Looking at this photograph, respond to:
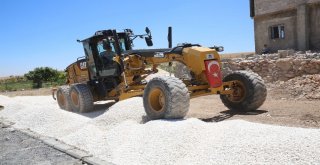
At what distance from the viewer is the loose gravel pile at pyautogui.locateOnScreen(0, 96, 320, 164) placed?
5.02 m

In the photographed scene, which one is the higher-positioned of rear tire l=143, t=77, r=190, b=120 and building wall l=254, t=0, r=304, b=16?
building wall l=254, t=0, r=304, b=16

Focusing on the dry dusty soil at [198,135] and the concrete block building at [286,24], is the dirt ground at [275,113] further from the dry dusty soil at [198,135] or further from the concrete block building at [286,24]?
the concrete block building at [286,24]

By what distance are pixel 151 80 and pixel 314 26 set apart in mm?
12598

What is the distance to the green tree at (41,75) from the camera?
36.8 metres

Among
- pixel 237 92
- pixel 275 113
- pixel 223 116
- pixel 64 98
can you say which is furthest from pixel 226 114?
pixel 64 98

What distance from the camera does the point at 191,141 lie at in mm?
6102

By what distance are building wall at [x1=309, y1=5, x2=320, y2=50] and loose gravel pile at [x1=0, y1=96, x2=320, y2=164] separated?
12.2 metres

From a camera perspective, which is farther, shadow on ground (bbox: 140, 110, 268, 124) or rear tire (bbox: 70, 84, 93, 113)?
rear tire (bbox: 70, 84, 93, 113)

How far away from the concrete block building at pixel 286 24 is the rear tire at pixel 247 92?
10.1m

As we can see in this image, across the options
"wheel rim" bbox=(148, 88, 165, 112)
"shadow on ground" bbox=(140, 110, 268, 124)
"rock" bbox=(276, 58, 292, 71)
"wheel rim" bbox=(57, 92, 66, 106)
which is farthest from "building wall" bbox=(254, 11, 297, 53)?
"wheel rim" bbox=(148, 88, 165, 112)

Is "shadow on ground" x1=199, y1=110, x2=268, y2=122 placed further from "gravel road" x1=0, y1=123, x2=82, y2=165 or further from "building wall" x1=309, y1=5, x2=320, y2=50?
"building wall" x1=309, y1=5, x2=320, y2=50

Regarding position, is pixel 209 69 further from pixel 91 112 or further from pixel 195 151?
pixel 91 112

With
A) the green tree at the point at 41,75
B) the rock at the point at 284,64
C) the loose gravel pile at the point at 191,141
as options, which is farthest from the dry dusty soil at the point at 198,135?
the green tree at the point at 41,75

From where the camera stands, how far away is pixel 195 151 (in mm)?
5770
